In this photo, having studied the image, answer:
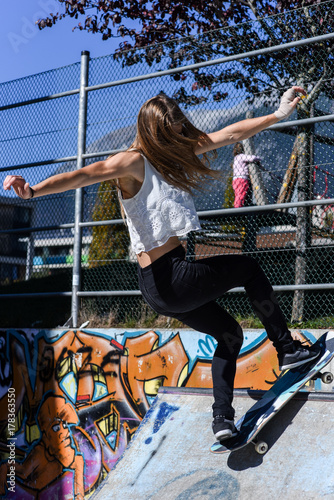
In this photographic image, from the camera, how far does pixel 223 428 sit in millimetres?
3322

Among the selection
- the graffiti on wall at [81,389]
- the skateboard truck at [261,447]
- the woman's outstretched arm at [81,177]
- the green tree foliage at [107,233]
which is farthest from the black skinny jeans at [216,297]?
the green tree foliage at [107,233]

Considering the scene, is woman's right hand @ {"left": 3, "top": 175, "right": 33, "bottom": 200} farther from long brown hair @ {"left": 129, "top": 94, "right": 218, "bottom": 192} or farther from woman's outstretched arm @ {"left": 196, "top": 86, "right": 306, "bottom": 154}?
woman's outstretched arm @ {"left": 196, "top": 86, "right": 306, "bottom": 154}

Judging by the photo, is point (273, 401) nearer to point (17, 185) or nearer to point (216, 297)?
point (216, 297)

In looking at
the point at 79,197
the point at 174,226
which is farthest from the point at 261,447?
the point at 79,197

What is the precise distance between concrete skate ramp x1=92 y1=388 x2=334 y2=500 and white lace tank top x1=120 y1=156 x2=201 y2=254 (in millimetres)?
1288

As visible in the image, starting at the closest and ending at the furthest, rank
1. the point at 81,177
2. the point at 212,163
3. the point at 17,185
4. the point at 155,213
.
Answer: the point at 17,185 < the point at 81,177 < the point at 155,213 < the point at 212,163

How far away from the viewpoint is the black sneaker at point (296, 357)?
3.41m

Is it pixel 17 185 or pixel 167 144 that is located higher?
pixel 167 144

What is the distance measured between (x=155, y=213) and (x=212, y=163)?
231cm

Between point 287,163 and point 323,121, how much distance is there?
47 cm

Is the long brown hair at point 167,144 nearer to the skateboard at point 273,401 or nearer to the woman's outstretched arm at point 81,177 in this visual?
the woman's outstretched arm at point 81,177

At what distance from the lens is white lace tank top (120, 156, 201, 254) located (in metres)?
3.21

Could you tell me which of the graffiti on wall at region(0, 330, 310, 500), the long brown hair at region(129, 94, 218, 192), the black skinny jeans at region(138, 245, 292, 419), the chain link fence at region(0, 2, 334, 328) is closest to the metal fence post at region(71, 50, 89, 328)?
the chain link fence at region(0, 2, 334, 328)

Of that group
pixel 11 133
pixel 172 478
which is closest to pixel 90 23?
pixel 11 133
